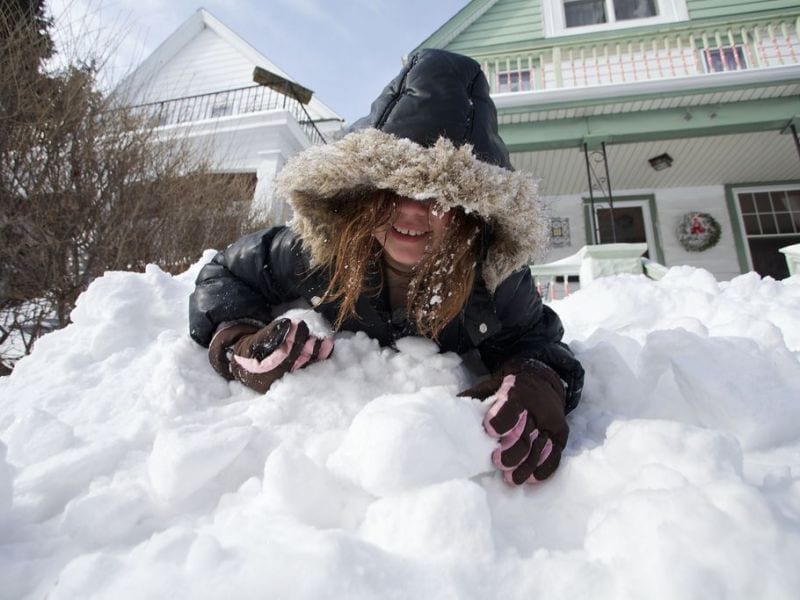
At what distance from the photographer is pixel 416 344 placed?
1386 millimetres

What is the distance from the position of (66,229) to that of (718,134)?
25.3 ft

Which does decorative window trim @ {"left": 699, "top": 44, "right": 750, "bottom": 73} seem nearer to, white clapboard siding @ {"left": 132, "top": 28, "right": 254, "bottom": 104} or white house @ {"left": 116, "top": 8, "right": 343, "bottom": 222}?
white house @ {"left": 116, "top": 8, "right": 343, "bottom": 222}

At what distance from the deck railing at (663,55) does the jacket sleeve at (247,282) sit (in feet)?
20.7

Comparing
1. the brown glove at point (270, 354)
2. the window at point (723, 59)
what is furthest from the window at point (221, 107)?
the brown glove at point (270, 354)

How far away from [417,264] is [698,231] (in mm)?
7784

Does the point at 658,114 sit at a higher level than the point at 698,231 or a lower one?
higher

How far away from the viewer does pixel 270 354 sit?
117 centimetres

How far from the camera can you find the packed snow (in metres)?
0.58

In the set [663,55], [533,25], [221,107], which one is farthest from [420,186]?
[221,107]

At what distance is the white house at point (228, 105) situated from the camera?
238 inches

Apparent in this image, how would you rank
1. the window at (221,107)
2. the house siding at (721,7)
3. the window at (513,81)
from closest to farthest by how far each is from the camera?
the house siding at (721,7), the window at (513,81), the window at (221,107)

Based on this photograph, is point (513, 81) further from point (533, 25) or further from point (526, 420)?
point (526, 420)

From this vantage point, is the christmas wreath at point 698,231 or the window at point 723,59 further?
the christmas wreath at point 698,231

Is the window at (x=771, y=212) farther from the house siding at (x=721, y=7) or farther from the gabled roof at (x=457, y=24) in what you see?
the gabled roof at (x=457, y=24)
